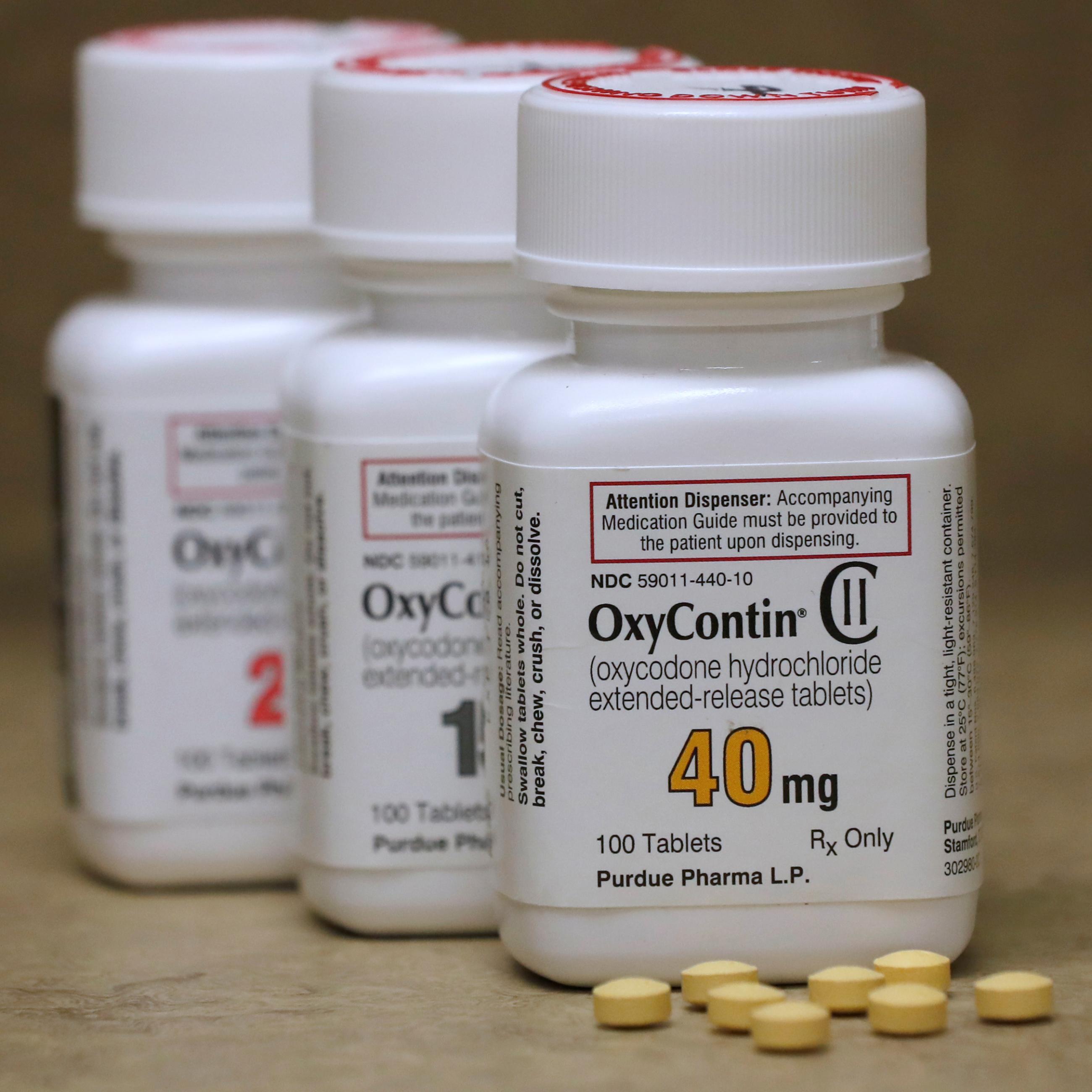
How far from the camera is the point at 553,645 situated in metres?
0.82

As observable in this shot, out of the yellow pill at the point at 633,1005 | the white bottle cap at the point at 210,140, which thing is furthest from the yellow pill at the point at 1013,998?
the white bottle cap at the point at 210,140

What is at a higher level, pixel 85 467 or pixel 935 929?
pixel 85 467

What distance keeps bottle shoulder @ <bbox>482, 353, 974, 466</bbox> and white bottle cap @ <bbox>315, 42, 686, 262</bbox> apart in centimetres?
11

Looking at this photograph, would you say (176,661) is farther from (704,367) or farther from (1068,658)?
(1068,658)

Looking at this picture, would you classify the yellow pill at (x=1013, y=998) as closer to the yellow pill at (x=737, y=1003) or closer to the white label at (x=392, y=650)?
the yellow pill at (x=737, y=1003)

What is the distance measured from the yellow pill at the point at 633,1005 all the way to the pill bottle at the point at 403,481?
14 centimetres

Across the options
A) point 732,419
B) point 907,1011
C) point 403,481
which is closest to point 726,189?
point 732,419

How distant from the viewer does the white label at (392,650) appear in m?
0.91

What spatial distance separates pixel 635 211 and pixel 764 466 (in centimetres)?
10

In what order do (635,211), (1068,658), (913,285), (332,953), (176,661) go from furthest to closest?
1. (913,285)
2. (1068,658)
3. (176,661)
4. (332,953)
5. (635,211)

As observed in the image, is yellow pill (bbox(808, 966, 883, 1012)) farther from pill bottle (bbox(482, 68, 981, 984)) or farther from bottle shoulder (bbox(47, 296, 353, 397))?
bottle shoulder (bbox(47, 296, 353, 397))


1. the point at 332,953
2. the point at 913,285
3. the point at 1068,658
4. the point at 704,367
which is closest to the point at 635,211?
the point at 704,367

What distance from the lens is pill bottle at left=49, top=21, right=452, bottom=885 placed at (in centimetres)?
101

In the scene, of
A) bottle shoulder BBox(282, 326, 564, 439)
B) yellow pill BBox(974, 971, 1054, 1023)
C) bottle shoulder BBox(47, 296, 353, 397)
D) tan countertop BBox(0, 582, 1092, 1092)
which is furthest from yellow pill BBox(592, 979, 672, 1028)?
bottle shoulder BBox(47, 296, 353, 397)
